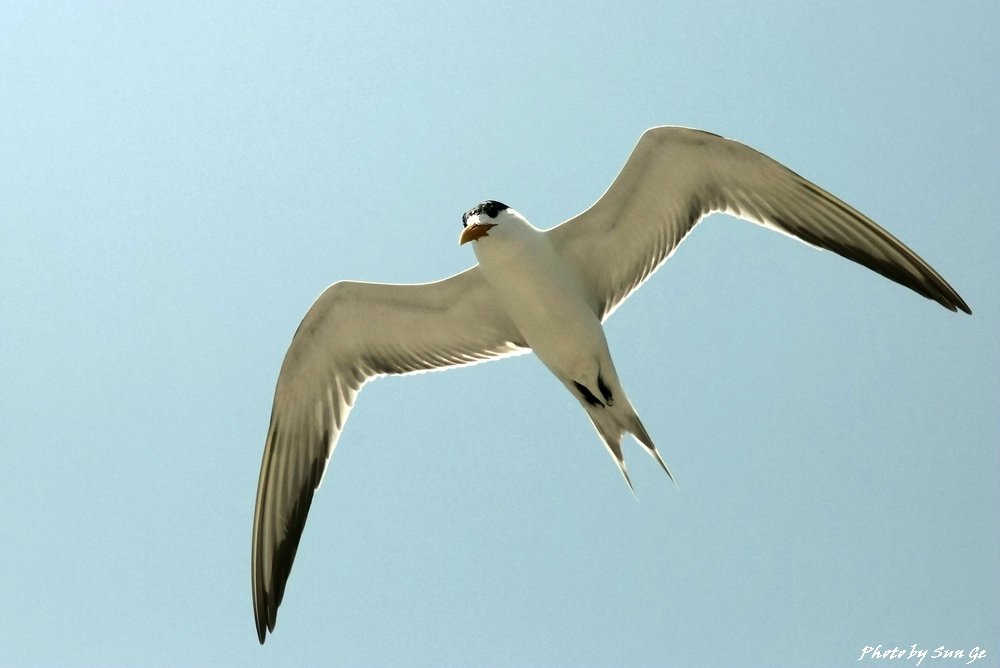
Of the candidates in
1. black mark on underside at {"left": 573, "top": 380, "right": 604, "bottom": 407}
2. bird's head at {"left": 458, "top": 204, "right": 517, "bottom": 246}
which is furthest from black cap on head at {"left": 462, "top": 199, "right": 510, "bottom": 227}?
black mark on underside at {"left": 573, "top": 380, "right": 604, "bottom": 407}

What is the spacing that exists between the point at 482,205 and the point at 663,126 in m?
1.46

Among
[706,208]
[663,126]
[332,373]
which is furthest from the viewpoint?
[332,373]

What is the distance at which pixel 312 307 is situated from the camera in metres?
7.56

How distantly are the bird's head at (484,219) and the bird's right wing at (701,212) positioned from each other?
1.77 feet

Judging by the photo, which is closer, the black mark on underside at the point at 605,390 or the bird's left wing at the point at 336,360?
the black mark on underside at the point at 605,390

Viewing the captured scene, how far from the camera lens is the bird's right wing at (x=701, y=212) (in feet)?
23.1

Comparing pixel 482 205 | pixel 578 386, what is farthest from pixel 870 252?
pixel 482 205

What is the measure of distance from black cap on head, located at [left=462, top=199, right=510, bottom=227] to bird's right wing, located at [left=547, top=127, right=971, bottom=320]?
55 centimetres

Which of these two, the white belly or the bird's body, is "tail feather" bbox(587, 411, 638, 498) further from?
the white belly

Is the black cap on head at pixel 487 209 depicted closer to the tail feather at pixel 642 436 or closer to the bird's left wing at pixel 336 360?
the bird's left wing at pixel 336 360

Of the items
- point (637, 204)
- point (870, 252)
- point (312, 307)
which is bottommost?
point (870, 252)

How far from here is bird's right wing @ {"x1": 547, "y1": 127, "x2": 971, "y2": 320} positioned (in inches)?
277

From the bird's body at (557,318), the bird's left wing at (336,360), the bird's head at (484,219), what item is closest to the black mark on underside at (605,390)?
the bird's body at (557,318)

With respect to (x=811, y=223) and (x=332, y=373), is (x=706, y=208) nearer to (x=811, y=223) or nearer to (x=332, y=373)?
(x=811, y=223)
